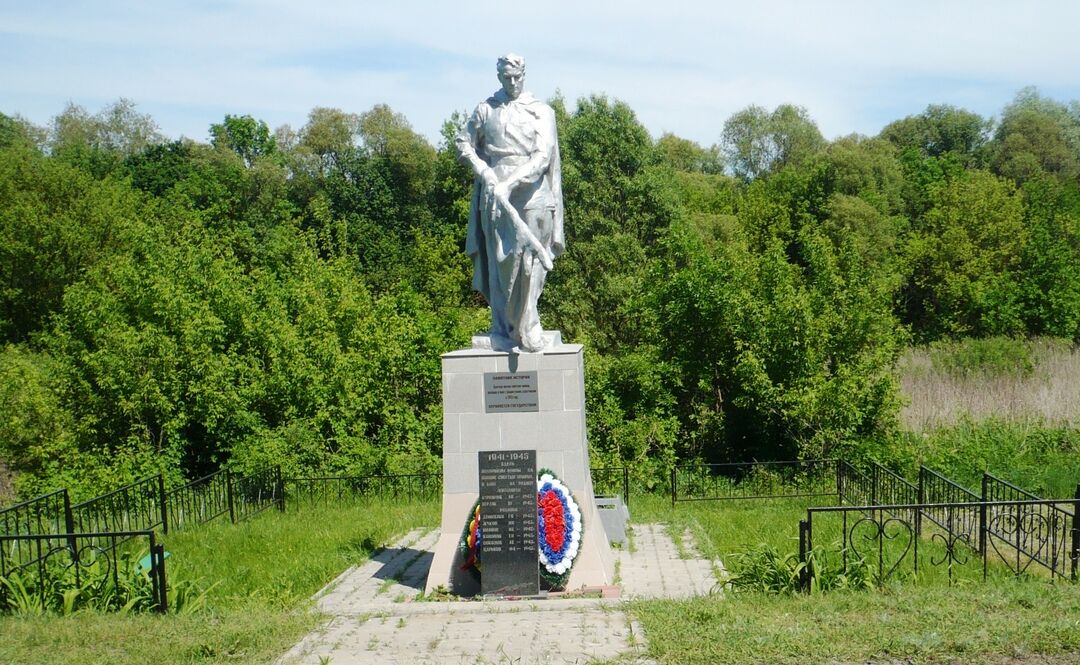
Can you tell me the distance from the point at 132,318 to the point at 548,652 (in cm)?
1462

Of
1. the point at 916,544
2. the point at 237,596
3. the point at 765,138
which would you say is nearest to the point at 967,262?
the point at 765,138

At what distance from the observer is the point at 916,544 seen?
7.77 meters

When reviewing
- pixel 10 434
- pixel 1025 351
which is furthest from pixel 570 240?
pixel 10 434

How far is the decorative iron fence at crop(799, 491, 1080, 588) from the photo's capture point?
303 inches

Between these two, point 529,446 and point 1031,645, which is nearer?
point 1031,645

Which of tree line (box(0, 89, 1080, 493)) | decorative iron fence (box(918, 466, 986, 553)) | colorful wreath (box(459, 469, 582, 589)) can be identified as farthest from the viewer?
tree line (box(0, 89, 1080, 493))

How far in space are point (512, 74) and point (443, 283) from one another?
22.9m

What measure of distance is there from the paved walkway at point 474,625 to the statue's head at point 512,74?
14.9 ft

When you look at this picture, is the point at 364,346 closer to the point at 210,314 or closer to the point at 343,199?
the point at 210,314

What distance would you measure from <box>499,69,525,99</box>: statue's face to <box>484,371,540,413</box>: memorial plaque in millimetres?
2574

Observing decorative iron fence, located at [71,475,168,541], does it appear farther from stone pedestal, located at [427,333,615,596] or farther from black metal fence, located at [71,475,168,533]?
stone pedestal, located at [427,333,615,596]

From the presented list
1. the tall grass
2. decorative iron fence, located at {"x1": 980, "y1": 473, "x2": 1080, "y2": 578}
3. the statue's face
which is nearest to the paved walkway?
decorative iron fence, located at {"x1": 980, "y1": 473, "x2": 1080, "y2": 578}

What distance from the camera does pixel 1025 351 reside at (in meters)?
24.9

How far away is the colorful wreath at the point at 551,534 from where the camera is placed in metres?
8.41
